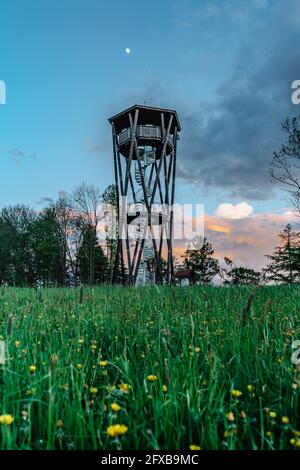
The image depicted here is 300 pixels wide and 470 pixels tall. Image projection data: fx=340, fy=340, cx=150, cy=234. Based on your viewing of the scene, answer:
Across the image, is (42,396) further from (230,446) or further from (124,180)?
(124,180)

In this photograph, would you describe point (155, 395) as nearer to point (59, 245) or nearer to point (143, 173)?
point (143, 173)

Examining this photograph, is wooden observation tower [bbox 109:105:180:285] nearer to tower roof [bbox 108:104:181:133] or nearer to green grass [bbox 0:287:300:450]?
tower roof [bbox 108:104:181:133]

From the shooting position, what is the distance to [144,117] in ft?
68.8

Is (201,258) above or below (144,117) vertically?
below

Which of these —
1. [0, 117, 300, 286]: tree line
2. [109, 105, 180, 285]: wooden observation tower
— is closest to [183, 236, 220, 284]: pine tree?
[0, 117, 300, 286]: tree line

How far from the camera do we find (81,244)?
40.8 meters

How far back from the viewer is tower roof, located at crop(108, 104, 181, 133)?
1997cm

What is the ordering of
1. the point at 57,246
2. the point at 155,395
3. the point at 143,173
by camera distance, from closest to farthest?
the point at 155,395, the point at 143,173, the point at 57,246

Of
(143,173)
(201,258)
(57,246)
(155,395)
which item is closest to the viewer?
(155,395)

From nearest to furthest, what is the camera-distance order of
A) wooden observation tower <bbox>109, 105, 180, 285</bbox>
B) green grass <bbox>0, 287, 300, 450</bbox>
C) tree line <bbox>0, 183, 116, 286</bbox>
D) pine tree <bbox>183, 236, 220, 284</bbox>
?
green grass <bbox>0, 287, 300, 450</bbox> → wooden observation tower <bbox>109, 105, 180, 285</bbox> → tree line <bbox>0, 183, 116, 286</bbox> → pine tree <bbox>183, 236, 220, 284</bbox>

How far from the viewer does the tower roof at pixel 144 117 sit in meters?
20.0

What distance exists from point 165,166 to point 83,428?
19955 mm

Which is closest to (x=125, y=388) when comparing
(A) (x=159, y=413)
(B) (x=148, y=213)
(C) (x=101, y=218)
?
(A) (x=159, y=413)

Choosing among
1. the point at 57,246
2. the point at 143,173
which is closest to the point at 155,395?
the point at 143,173
